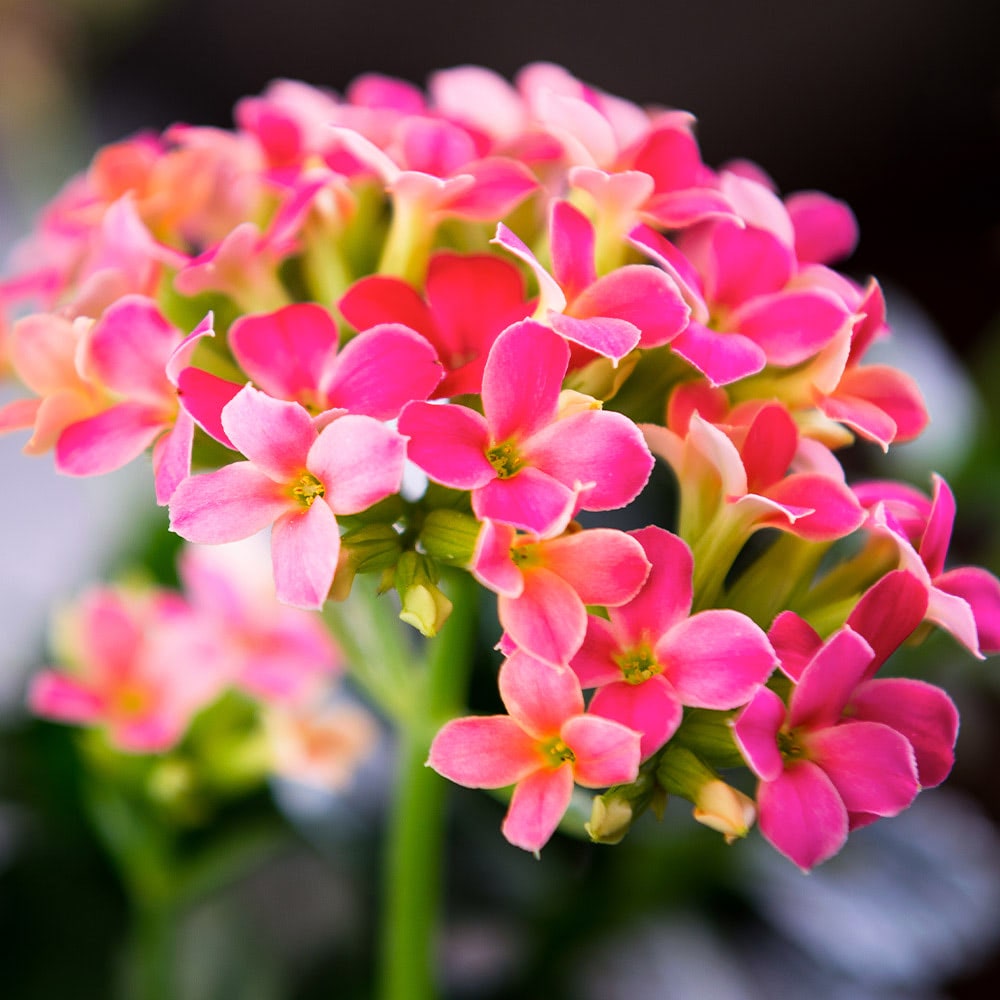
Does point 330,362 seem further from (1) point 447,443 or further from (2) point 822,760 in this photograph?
Answer: (2) point 822,760

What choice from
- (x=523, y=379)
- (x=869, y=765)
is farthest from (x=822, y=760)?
(x=523, y=379)

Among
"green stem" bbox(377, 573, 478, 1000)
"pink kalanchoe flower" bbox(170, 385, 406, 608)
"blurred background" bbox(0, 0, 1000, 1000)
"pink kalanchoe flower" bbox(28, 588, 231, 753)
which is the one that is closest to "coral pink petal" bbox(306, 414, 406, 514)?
"pink kalanchoe flower" bbox(170, 385, 406, 608)

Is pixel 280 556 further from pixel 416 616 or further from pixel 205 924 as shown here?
pixel 205 924

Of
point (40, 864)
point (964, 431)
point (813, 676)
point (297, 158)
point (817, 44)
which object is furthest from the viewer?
point (817, 44)

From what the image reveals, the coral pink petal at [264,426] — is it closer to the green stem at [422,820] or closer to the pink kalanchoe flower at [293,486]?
the pink kalanchoe flower at [293,486]

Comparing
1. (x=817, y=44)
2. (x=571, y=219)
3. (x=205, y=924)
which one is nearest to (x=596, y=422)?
(x=571, y=219)

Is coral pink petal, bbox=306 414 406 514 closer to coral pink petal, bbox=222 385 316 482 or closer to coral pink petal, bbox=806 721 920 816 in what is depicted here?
coral pink petal, bbox=222 385 316 482

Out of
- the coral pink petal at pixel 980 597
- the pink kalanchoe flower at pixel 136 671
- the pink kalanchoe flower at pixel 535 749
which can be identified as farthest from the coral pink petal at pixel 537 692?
the pink kalanchoe flower at pixel 136 671
